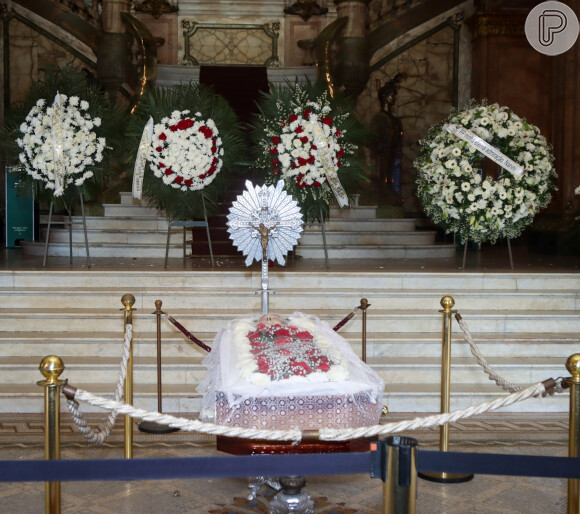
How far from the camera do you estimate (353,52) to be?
40.3 feet

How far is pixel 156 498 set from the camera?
4387 millimetres

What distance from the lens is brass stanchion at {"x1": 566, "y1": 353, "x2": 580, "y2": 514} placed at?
336cm

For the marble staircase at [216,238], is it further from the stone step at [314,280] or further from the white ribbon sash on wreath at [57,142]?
the stone step at [314,280]

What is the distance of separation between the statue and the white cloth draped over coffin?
8.22m

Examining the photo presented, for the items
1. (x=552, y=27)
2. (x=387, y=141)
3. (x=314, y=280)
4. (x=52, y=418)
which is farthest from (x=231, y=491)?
(x=552, y=27)

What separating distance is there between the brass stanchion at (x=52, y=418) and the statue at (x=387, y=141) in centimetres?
928

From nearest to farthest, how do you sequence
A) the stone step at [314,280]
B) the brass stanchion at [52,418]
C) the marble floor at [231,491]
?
the brass stanchion at [52,418], the marble floor at [231,491], the stone step at [314,280]

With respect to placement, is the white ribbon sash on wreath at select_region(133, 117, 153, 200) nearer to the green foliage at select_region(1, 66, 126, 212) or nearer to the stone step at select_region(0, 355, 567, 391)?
the green foliage at select_region(1, 66, 126, 212)

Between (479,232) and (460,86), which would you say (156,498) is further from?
(460,86)

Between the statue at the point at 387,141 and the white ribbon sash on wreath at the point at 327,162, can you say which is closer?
the white ribbon sash on wreath at the point at 327,162

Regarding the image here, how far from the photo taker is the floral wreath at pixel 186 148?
27.3 feet

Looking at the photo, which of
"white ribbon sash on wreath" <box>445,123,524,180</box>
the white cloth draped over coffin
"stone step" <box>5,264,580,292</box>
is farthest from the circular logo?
the white cloth draped over coffin

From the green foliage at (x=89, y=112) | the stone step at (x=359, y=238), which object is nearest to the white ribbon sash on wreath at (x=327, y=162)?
the stone step at (x=359, y=238)

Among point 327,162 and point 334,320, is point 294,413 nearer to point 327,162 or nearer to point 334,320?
point 334,320
